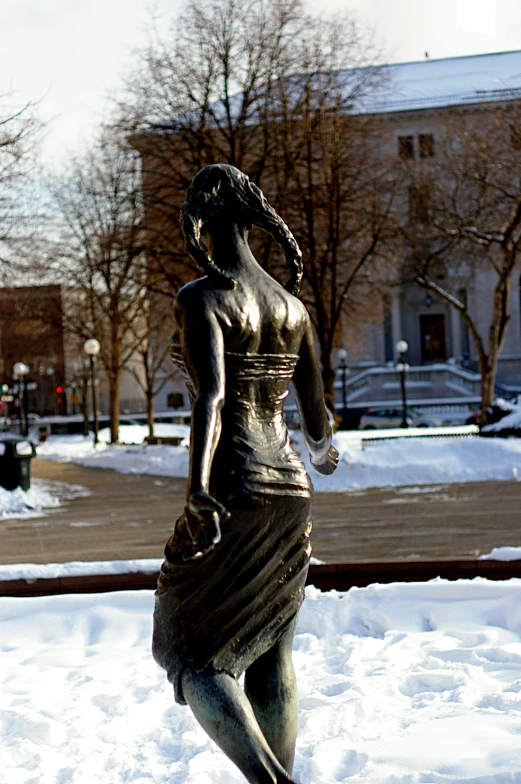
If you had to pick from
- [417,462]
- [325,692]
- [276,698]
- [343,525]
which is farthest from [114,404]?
[276,698]

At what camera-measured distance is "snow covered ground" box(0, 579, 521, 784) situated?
16.1 feet

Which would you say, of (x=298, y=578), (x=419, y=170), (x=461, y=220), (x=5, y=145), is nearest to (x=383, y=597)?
(x=298, y=578)

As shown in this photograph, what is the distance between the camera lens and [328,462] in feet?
13.7

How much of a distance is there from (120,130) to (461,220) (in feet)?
32.8

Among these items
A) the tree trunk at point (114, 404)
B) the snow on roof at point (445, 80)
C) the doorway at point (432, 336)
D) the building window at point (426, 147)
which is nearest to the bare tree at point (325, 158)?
the building window at point (426, 147)

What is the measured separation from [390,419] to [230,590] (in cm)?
4045

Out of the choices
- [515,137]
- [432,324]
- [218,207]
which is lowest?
[218,207]

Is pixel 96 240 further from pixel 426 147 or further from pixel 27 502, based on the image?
pixel 27 502

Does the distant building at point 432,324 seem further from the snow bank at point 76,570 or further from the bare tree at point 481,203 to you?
the snow bank at point 76,570

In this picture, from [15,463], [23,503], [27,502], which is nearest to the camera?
[23,503]

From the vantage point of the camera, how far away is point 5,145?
1869cm

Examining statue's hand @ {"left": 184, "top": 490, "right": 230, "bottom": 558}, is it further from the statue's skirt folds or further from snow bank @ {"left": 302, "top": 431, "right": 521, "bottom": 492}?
snow bank @ {"left": 302, "top": 431, "right": 521, "bottom": 492}

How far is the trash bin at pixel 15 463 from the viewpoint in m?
17.7

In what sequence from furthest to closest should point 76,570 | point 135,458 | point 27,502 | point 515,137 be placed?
point 135,458
point 515,137
point 27,502
point 76,570
